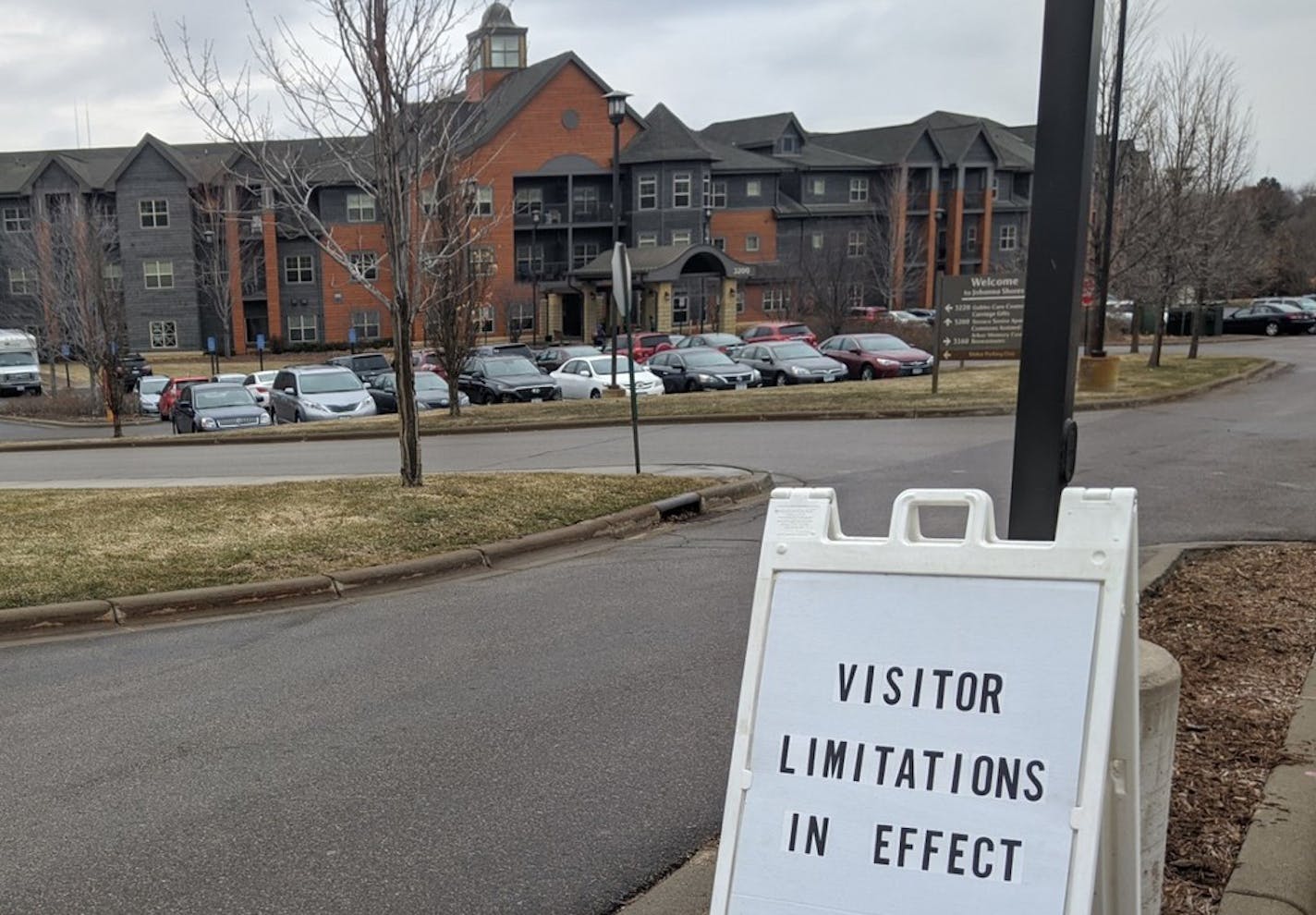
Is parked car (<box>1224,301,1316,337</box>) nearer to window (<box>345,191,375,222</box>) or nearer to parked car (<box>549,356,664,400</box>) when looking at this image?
parked car (<box>549,356,664,400</box>)

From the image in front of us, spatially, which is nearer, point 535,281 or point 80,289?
point 80,289

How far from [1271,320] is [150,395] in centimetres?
4623

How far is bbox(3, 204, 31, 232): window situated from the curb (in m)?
62.3

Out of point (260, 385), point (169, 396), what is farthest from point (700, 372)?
point (169, 396)

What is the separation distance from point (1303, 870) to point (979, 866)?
1.69 m

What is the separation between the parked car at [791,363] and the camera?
30766 mm

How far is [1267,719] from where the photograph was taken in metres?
4.58

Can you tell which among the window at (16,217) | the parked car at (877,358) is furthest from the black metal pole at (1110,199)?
the window at (16,217)

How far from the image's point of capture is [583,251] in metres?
60.8

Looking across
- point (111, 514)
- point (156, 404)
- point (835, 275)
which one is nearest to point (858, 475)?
point (111, 514)

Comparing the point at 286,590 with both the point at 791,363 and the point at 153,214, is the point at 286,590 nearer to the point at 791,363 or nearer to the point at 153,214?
the point at 791,363

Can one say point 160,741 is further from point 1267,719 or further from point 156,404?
point 156,404

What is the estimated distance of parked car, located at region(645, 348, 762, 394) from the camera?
3027cm

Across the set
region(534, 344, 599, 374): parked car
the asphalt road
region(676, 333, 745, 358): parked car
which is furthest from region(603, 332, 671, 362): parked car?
the asphalt road
